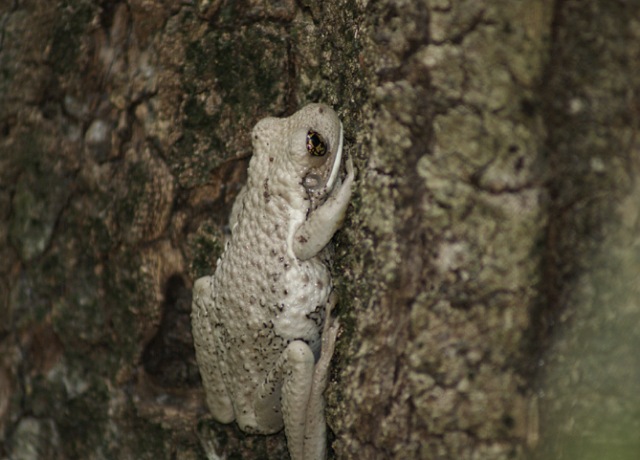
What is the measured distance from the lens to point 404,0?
1.66 m

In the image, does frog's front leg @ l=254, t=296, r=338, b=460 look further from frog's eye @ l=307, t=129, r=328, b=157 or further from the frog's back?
frog's eye @ l=307, t=129, r=328, b=157

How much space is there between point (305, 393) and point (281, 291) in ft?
1.02

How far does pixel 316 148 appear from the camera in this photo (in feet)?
6.91

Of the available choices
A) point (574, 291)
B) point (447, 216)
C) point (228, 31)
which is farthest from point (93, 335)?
point (574, 291)

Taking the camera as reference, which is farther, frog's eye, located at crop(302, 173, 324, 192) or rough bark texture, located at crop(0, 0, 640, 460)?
frog's eye, located at crop(302, 173, 324, 192)

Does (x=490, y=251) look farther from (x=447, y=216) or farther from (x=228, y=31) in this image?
(x=228, y=31)

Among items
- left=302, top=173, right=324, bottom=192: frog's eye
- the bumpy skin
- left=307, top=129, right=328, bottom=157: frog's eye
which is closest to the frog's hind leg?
the bumpy skin

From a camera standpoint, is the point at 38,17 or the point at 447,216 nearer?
the point at 447,216

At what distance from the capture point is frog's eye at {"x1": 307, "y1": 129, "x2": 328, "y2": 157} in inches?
82.0

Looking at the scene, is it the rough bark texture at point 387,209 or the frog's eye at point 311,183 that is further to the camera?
the frog's eye at point 311,183

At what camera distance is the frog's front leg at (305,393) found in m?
2.00

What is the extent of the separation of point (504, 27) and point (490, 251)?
502mm

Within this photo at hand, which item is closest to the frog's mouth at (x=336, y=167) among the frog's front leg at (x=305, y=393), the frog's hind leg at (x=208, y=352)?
the frog's front leg at (x=305, y=393)

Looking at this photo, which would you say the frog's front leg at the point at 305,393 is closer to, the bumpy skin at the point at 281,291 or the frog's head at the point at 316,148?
the bumpy skin at the point at 281,291
